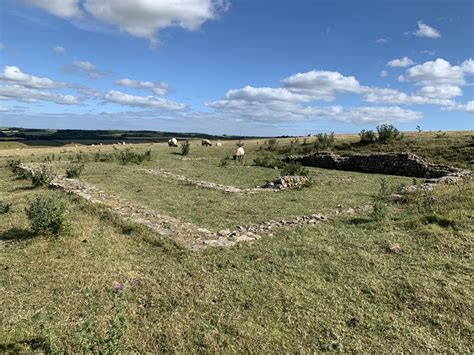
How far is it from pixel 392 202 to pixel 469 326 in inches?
301

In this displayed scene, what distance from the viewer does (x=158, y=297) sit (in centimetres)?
583

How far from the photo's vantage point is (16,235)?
866cm

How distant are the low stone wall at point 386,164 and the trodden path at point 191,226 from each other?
1131 centimetres

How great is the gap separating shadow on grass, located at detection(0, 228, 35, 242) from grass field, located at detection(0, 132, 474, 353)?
4cm

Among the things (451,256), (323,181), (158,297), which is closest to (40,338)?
(158,297)

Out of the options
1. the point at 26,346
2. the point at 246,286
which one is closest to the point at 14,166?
the point at 26,346

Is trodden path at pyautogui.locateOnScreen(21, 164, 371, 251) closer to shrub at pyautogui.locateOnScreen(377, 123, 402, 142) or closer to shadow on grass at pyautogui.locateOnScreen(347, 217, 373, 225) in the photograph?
shadow on grass at pyautogui.locateOnScreen(347, 217, 373, 225)

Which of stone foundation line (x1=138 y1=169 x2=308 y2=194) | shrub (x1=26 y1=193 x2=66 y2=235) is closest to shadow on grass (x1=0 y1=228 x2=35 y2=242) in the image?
shrub (x1=26 y1=193 x2=66 y2=235)

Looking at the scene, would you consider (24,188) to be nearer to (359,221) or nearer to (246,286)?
(246,286)

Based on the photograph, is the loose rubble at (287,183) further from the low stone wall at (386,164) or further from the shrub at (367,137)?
the shrub at (367,137)

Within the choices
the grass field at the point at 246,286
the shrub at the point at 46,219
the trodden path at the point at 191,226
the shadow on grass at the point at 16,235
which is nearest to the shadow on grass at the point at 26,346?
the grass field at the point at 246,286

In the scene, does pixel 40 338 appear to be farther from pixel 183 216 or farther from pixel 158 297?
pixel 183 216

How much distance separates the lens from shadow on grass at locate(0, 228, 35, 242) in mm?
Result: 8422

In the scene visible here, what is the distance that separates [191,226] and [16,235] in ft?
13.5
